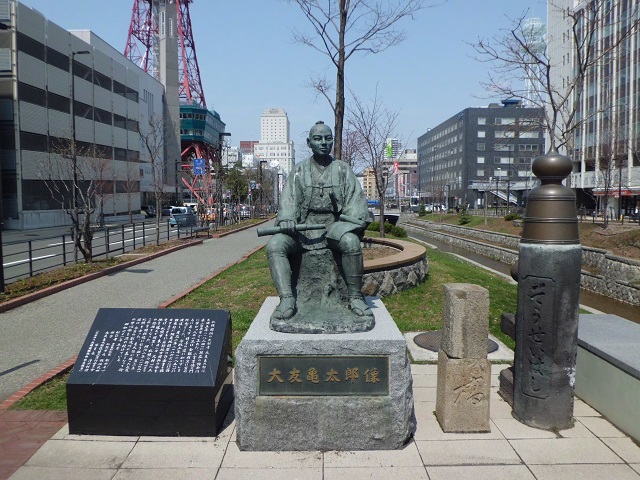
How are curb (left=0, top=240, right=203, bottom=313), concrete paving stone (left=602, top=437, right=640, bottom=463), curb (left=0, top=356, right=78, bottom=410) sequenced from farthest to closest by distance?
curb (left=0, top=240, right=203, bottom=313), curb (left=0, top=356, right=78, bottom=410), concrete paving stone (left=602, top=437, right=640, bottom=463)

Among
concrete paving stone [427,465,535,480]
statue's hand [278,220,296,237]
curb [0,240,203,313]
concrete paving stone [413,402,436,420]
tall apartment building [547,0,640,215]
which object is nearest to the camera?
concrete paving stone [427,465,535,480]

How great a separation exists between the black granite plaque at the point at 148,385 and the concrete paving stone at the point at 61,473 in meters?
0.58

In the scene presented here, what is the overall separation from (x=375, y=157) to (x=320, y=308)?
20092 mm

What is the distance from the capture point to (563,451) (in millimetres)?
4344

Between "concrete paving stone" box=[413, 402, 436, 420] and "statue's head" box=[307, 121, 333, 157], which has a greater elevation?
"statue's head" box=[307, 121, 333, 157]

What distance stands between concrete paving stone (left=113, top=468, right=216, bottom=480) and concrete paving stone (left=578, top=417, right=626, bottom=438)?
11.7 feet

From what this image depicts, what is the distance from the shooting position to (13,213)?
30031 mm

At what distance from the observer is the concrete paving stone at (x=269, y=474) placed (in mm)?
3945

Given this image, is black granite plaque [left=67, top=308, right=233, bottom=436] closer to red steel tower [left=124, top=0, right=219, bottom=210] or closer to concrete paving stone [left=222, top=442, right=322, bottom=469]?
concrete paving stone [left=222, top=442, right=322, bottom=469]

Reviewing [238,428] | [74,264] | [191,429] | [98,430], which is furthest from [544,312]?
[74,264]

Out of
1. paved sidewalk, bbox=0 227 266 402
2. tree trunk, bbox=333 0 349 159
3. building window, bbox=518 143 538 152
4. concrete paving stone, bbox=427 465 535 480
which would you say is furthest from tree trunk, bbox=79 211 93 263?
building window, bbox=518 143 538 152

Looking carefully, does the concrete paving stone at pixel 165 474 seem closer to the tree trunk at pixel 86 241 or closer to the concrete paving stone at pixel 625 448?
the concrete paving stone at pixel 625 448

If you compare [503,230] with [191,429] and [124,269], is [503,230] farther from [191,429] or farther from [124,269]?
[191,429]

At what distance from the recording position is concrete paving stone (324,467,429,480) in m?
3.94
